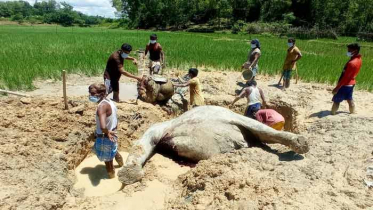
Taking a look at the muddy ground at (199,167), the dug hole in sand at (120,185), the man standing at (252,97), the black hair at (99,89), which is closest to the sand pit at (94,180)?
the dug hole in sand at (120,185)

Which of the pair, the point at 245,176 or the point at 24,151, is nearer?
the point at 245,176

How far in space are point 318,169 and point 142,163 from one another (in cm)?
210

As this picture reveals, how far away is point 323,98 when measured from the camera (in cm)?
670

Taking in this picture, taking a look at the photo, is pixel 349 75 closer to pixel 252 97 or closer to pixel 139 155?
pixel 252 97

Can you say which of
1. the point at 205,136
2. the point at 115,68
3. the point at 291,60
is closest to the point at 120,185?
the point at 205,136

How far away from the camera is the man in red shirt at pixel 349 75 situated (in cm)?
504

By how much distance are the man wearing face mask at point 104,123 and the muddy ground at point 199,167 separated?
1.67 feet

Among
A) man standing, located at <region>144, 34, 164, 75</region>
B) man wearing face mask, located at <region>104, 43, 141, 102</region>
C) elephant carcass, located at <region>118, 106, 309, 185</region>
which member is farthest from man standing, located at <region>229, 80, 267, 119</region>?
man standing, located at <region>144, 34, 164, 75</region>

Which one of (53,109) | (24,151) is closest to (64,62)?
(53,109)

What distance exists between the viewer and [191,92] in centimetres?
575

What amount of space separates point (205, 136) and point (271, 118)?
1307 millimetres

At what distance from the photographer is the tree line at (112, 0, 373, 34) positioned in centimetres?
3359

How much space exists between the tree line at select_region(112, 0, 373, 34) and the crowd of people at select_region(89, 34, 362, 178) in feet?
99.2

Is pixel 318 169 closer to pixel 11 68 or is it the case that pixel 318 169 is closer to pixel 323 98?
pixel 323 98
